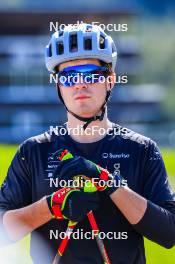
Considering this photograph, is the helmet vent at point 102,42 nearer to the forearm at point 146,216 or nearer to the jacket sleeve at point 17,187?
the jacket sleeve at point 17,187

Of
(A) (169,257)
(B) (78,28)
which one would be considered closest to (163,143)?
(A) (169,257)

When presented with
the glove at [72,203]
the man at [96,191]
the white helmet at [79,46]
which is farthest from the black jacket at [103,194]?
the white helmet at [79,46]

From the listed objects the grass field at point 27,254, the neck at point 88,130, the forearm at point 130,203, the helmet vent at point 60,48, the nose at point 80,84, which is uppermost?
the helmet vent at point 60,48

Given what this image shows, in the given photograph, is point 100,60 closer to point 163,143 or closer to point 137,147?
point 137,147

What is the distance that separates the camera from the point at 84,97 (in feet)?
11.9

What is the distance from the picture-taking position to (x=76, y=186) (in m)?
3.46

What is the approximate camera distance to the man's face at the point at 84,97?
3613 millimetres

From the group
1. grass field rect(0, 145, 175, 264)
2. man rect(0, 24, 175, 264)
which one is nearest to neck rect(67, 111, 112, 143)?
man rect(0, 24, 175, 264)

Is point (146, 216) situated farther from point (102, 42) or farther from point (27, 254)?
point (27, 254)

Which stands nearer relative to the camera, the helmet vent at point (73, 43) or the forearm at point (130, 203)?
the forearm at point (130, 203)

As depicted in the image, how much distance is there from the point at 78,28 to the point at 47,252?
3.60 feet

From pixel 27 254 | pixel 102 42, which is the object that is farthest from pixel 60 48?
pixel 27 254

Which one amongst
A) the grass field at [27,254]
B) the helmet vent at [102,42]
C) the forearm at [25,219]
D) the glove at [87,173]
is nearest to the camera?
the glove at [87,173]

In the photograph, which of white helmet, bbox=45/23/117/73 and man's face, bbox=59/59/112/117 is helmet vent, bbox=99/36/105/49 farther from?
man's face, bbox=59/59/112/117
